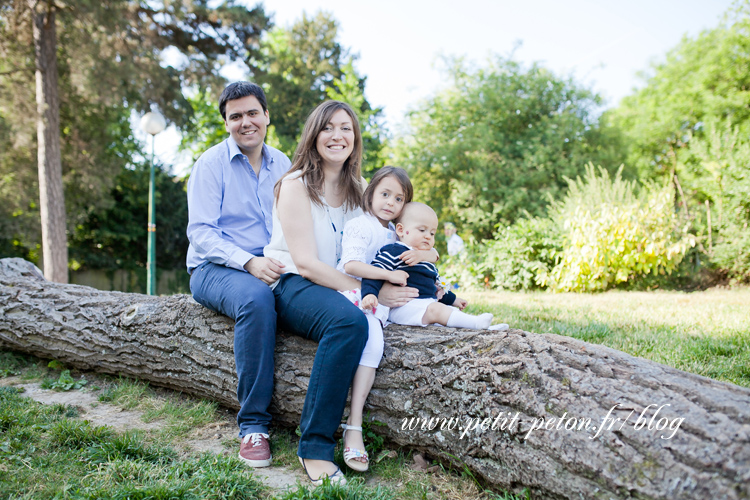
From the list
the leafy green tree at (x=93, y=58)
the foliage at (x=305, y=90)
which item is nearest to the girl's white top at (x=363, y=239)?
the leafy green tree at (x=93, y=58)

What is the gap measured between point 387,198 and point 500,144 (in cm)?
1393

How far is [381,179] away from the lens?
2.88 meters

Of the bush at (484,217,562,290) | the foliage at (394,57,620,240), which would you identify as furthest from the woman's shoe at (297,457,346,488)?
the foliage at (394,57,620,240)

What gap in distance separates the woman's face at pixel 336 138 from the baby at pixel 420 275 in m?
0.52

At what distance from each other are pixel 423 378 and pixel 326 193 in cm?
123

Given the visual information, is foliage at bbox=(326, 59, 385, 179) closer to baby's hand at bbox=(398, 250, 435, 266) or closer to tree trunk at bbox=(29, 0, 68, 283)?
tree trunk at bbox=(29, 0, 68, 283)

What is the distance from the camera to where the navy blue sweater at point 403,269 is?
261cm

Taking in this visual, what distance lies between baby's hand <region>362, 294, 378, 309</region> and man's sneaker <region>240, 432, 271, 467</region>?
860 mm

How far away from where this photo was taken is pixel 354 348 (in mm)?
2346

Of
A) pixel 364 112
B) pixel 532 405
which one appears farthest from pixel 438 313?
pixel 364 112

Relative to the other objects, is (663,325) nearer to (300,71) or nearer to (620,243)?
(620,243)

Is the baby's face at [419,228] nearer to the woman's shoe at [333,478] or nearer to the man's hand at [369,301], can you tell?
the man's hand at [369,301]

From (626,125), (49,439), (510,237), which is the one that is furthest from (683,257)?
(626,125)

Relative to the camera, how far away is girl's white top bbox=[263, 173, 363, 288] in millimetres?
2801
